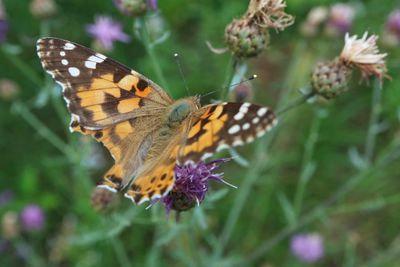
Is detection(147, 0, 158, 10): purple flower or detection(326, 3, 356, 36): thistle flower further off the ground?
detection(147, 0, 158, 10): purple flower

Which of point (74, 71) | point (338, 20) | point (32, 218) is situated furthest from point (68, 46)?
point (338, 20)

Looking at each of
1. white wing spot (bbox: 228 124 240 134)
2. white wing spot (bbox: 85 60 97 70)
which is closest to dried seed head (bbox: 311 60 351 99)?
white wing spot (bbox: 228 124 240 134)

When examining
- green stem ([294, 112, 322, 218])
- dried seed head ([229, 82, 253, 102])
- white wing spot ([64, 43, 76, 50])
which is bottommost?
green stem ([294, 112, 322, 218])

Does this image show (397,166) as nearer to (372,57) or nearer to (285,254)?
(285,254)

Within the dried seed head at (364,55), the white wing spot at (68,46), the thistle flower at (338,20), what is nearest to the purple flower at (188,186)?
the white wing spot at (68,46)

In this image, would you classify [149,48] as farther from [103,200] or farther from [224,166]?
[224,166]

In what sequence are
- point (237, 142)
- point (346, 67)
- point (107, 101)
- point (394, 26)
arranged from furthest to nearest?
point (394, 26) → point (346, 67) → point (107, 101) → point (237, 142)

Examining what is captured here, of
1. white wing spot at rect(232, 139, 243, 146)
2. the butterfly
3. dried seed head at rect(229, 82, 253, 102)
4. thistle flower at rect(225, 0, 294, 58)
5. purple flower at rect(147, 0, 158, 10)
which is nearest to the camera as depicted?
white wing spot at rect(232, 139, 243, 146)

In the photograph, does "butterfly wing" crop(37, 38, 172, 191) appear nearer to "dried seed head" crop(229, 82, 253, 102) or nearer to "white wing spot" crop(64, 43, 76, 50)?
"white wing spot" crop(64, 43, 76, 50)
